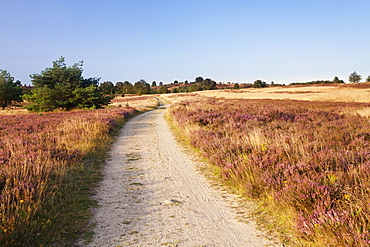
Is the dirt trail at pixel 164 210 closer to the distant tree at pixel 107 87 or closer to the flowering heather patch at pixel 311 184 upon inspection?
the flowering heather patch at pixel 311 184

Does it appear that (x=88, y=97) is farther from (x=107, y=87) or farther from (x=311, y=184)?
(x=107, y=87)

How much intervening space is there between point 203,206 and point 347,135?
7.09m

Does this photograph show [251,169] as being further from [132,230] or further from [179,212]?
[132,230]

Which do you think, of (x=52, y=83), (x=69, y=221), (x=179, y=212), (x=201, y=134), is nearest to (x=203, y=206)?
(x=179, y=212)

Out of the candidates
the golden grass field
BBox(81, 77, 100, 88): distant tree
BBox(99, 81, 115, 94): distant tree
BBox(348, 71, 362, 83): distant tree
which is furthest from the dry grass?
BBox(348, 71, 362, 83): distant tree

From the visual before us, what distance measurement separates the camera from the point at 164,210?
5.25m

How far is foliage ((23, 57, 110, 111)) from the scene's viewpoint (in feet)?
108

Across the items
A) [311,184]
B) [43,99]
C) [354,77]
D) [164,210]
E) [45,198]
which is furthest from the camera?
[354,77]

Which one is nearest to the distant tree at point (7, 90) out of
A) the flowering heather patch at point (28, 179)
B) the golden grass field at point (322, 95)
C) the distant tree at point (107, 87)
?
the golden grass field at point (322, 95)

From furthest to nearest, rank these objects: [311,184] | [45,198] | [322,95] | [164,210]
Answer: [322,95], [164,210], [45,198], [311,184]

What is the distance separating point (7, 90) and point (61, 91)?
64.2ft

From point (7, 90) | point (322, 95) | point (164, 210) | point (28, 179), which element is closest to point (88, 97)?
point (7, 90)

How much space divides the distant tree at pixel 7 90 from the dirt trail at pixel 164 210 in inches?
1879

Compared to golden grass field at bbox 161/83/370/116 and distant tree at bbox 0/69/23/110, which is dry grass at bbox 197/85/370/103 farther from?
distant tree at bbox 0/69/23/110
